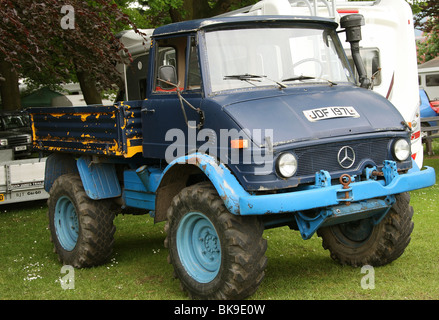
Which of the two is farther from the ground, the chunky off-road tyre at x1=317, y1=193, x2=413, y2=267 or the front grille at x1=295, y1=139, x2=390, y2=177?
the front grille at x1=295, y1=139, x2=390, y2=177

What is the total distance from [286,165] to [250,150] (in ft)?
1.10

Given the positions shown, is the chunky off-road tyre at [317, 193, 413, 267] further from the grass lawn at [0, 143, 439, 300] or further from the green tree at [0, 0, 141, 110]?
the green tree at [0, 0, 141, 110]

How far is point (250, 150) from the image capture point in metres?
→ 5.45

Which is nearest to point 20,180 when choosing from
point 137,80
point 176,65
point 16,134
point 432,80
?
point 137,80

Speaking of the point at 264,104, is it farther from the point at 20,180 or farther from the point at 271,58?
the point at 20,180

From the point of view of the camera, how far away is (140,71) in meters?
13.9

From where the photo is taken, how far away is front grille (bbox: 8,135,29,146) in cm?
1720

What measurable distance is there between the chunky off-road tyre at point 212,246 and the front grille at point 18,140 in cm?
1216

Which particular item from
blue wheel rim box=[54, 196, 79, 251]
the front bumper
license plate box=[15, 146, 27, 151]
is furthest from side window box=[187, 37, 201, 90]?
license plate box=[15, 146, 27, 151]

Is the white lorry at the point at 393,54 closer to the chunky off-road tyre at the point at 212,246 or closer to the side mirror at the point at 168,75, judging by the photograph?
the side mirror at the point at 168,75

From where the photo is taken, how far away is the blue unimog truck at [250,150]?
5.51 metres

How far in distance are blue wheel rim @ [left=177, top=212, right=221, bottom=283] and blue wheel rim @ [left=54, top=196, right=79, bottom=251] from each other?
2305 mm

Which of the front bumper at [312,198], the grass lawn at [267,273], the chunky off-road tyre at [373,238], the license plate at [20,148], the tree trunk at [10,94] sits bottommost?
the grass lawn at [267,273]

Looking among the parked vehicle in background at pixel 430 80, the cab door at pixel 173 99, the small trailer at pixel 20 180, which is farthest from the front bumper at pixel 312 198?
the parked vehicle in background at pixel 430 80
